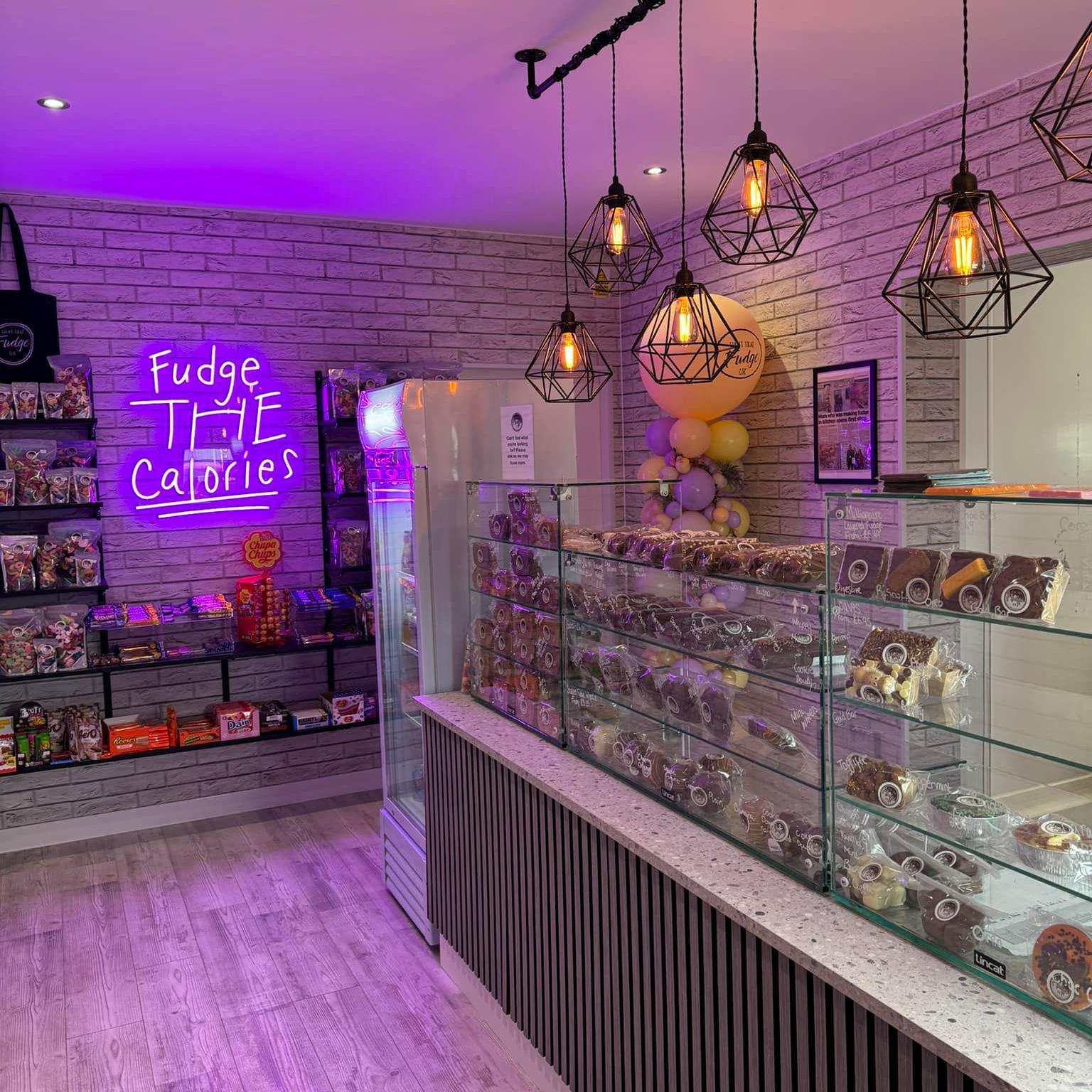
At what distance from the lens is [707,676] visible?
2252 millimetres

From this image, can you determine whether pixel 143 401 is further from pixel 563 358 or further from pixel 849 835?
pixel 849 835

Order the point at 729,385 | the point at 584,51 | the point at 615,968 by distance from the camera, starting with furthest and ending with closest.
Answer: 1. the point at 729,385
2. the point at 584,51
3. the point at 615,968

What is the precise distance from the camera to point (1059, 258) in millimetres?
3557

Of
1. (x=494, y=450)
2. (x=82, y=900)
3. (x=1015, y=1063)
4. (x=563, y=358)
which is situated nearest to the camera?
(x=1015, y=1063)

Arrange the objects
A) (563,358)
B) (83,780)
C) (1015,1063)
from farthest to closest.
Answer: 1. (83,780)
2. (563,358)
3. (1015,1063)

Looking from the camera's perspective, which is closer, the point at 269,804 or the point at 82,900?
the point at 82,900

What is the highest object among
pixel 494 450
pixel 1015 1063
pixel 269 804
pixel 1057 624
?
Result: pixel 494 450

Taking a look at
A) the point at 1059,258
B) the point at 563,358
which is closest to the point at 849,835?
the point at 563,358

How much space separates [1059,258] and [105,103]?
354 cm

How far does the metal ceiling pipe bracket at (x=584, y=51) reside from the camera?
2.63 metres

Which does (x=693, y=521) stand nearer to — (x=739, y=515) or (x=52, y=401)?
(x=739, y=515)

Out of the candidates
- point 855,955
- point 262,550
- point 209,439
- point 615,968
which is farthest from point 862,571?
point 209,439

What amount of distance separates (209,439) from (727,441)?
8.76 ft

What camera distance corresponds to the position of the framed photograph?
4.33m
